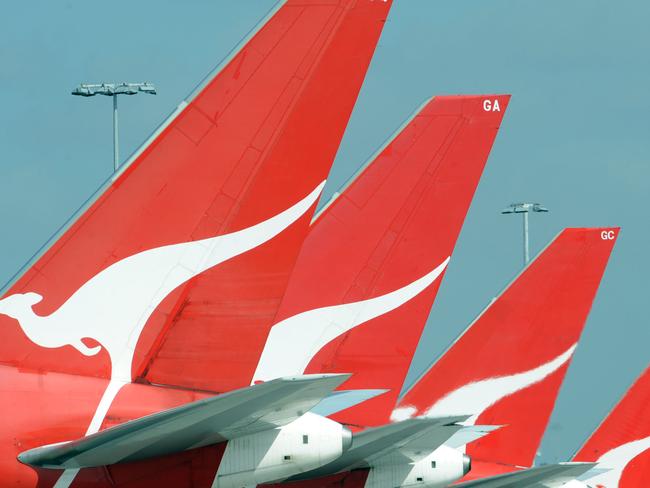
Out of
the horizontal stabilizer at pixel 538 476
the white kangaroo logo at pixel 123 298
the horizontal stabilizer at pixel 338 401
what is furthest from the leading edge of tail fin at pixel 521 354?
the white kangaroo logo at pixel 123 298

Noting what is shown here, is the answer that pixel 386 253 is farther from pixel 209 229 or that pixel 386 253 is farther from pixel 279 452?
pixel 279 452

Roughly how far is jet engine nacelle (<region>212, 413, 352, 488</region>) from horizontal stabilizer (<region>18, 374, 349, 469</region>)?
0.80 feet

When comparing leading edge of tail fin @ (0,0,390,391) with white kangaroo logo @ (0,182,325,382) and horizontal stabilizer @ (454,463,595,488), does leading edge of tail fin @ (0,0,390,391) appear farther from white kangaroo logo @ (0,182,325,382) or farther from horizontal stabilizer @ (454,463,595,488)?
horizontal stabilizer @ (454,463,595,488)

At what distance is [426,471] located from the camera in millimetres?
18391

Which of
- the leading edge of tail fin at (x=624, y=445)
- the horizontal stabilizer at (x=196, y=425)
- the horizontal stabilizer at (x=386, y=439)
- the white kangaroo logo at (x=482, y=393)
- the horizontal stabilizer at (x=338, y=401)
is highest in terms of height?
the leading edge of tail fin at (x=624, y=445)

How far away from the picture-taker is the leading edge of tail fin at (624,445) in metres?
30.9

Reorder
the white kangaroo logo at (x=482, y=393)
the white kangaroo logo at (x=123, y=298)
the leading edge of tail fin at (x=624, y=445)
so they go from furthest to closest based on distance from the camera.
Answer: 1. the leading edge of tail fin at (x=624, y=445)
2. the white kangaroo logo at (x=482, y=393)
3. the white kangaroo logo at (x=123, y=298)

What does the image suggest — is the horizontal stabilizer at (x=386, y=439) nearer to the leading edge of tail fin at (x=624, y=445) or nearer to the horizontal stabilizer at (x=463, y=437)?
the horizontal stabilizer at (x=463, y=437)

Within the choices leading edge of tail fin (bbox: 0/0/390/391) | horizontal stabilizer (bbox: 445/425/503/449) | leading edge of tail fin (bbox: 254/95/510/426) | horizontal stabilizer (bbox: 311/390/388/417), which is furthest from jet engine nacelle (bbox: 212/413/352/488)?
horizontal stabilizer (bbox: 445/425/503/449)

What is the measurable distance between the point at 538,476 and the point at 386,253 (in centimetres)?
403

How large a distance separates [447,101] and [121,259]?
977cm

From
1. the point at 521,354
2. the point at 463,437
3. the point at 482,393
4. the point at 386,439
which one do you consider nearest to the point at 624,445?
the point at 521,354

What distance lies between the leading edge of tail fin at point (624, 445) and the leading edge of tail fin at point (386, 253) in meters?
12.2

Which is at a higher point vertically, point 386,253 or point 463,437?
point 386,253
